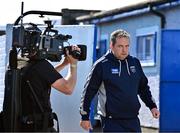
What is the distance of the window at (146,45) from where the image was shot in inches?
585

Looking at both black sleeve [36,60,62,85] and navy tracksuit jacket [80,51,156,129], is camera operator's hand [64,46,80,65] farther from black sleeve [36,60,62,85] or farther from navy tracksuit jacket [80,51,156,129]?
navy tracksuit jacket [80,51,156,129]

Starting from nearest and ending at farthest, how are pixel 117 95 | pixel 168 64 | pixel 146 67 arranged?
1. pixel 117 95
2. pixel 168 64
3. pixel 146 67

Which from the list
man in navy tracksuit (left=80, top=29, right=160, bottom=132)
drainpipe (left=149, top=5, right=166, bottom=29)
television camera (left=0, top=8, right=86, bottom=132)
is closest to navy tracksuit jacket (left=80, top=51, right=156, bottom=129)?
man in navy tracksuit (left=80, top=29, right=160, bottom=132)

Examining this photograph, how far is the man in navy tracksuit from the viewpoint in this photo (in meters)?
5.57

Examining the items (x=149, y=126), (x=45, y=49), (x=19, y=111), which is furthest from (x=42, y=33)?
(x=149, y=126)

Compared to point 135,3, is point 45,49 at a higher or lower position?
lower

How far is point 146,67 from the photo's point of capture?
1445 centimetres

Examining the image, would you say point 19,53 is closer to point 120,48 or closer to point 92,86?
point 92,86

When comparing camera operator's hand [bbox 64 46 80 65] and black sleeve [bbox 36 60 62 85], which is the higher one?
camera operator's hand [bbox 64 46 80 65]

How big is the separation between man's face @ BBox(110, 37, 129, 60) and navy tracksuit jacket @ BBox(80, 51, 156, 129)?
0.06 meters

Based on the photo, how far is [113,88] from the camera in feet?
18.3

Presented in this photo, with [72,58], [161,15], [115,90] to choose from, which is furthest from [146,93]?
[161,15]

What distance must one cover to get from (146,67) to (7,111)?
997 cm

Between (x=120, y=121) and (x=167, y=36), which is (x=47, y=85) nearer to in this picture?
(x=120, y=121)
